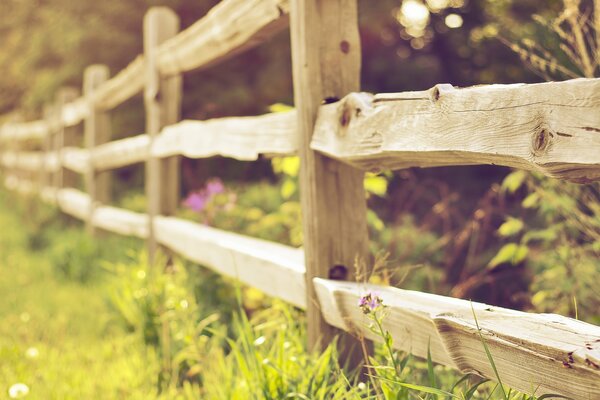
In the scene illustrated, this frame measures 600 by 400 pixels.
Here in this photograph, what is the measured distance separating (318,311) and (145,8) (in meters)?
8.90

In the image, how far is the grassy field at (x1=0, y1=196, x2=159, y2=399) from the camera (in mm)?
2957

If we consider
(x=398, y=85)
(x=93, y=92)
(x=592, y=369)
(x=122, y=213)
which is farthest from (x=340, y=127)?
(x=398, y=85)

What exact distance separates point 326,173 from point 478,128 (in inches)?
34.6

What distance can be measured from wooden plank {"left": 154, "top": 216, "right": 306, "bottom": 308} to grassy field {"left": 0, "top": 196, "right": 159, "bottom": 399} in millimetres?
511

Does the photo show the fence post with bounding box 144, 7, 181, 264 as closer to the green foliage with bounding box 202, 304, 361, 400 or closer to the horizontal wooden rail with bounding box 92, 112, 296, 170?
the horizontal wooden rail with bounding box 92, 112, 296, 170

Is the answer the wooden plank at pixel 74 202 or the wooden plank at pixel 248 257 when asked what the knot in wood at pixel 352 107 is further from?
the wooden plank at pixel 74 202

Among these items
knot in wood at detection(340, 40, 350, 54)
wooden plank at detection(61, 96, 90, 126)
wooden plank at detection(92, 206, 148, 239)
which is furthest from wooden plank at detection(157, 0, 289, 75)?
wooden plank at detection(61, 96, 90, 126)

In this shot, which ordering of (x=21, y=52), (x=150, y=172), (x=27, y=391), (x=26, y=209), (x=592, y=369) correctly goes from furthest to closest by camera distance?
(x=21, y=52)
(x=26, y=209)
(x=150, y=172)
(x=27, y=391)
(x=592, y=369)

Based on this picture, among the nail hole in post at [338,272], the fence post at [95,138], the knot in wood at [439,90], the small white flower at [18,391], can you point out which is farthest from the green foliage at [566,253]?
the fence post at [95,138]

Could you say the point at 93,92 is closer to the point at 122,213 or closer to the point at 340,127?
the point at 122,213

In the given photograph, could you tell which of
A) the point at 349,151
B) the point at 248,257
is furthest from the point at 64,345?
the point at 349,151

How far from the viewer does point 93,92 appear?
690cm

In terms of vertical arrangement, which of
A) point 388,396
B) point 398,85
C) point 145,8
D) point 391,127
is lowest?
point 388,396

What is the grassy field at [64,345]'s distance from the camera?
9.70 feet
